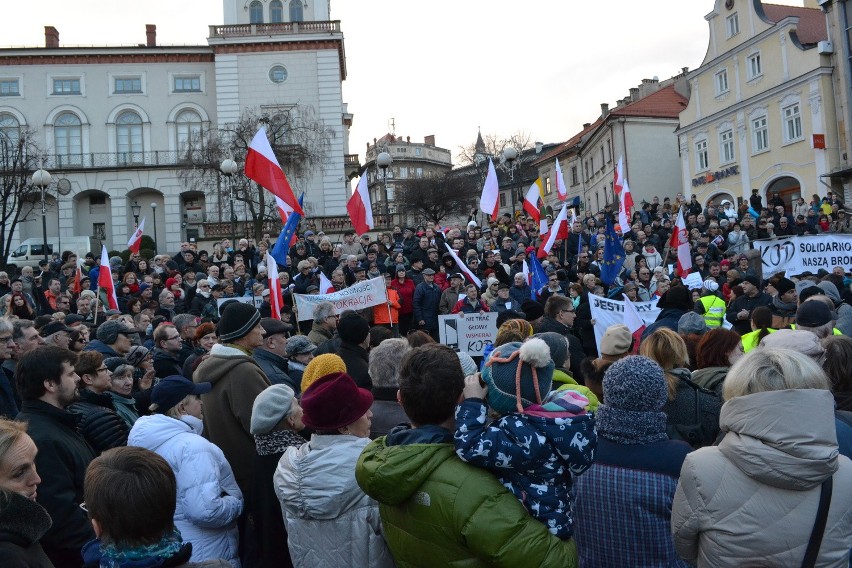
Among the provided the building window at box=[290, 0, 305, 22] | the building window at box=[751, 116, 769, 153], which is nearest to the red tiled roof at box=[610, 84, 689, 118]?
the building window at box=[751, 116, 769, 153]

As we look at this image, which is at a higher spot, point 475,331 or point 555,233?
point 555,233

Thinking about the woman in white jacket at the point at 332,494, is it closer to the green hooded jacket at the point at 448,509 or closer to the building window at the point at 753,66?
the green hooded jacket at the point at 448,509

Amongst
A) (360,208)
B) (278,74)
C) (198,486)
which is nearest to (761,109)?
(278,74)

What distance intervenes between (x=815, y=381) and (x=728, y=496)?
0.56 metres

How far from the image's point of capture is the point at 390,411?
4.74 metres

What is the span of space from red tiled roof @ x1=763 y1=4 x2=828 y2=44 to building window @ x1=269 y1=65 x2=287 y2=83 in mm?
29000

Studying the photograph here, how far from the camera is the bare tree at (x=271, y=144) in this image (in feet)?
151

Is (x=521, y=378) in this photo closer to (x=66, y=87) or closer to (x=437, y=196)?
(x=66, y=87)

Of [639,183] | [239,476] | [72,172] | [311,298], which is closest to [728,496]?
[239,476]

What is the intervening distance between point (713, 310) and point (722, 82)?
123 feet

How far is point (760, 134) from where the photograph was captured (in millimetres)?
41031

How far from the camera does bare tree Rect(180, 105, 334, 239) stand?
151 feet

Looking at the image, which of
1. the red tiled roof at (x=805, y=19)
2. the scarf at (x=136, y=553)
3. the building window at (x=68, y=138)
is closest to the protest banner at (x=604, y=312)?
the scarf at (x=136, y=553)

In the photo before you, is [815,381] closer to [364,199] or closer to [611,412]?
[611,412]
